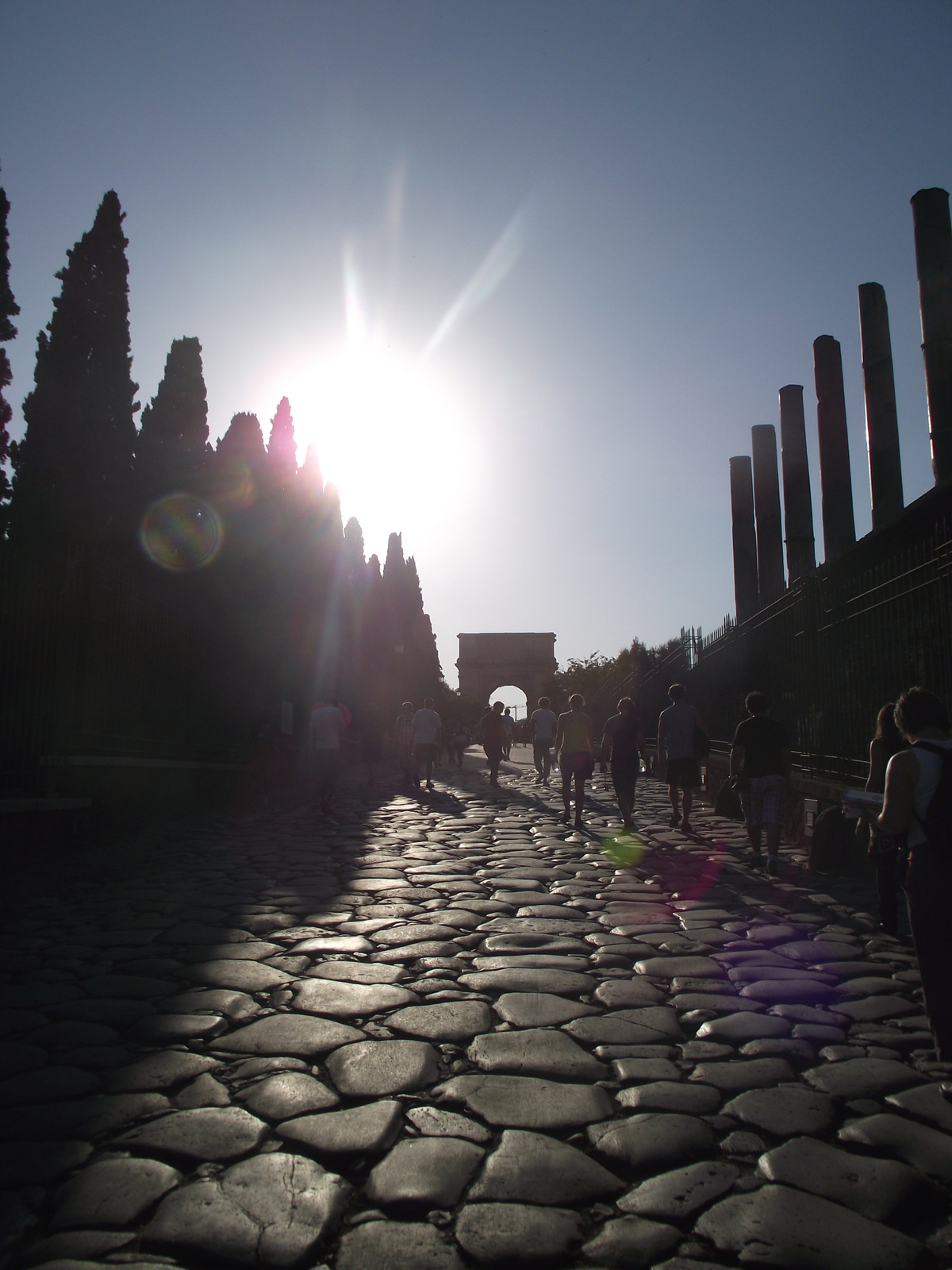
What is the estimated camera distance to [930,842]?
3312 mm

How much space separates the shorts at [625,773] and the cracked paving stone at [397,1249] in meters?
8.73

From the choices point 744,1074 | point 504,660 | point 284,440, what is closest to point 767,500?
point 744,1074

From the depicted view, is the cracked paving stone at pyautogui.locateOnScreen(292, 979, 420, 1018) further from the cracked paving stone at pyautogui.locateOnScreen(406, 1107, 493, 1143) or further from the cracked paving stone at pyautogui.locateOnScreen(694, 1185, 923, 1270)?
the cracked paving stone at pyautogui.locateOnScreen(694, 1185, 923, 1270)

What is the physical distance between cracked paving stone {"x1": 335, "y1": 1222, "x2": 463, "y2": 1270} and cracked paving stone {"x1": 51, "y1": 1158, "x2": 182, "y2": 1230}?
522mm

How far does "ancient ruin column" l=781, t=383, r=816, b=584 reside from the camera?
1584 centimetres

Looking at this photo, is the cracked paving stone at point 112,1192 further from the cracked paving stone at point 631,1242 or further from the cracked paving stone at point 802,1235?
the cracked paving stone at point 802,1235

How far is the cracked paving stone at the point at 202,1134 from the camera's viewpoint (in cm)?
250

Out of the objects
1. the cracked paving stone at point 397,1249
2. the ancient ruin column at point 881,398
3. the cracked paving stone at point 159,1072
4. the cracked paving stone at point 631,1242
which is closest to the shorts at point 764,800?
the cracked paving stone at point 159,1072

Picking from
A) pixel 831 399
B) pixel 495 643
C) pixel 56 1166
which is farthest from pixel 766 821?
pixel 495 643

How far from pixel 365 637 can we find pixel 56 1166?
1520 inches

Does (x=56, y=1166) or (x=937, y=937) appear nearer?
(x=56, y=1166)

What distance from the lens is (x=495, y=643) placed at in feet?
212

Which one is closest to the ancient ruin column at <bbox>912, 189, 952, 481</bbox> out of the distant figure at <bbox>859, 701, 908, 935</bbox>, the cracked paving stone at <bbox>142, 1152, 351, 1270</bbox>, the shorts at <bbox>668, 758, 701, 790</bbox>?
the shorts at <bbox>668, 758, 701, 790</bbox>

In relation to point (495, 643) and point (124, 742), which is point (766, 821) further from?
point (495, 643)
